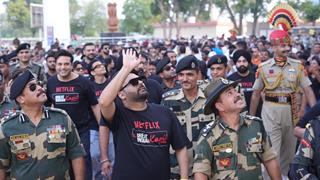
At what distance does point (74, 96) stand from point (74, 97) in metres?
0.01

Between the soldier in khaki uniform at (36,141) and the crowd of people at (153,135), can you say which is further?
the soldier in khaki uniform at (36,141)

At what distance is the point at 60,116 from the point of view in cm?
447

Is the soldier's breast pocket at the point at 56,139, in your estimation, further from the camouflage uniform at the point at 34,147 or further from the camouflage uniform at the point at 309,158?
the camouflage uniform at the point at 309,158

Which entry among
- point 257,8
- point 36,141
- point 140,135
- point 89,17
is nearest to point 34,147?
point 36,141

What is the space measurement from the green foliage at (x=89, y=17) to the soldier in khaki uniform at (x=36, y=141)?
86535 millimetres

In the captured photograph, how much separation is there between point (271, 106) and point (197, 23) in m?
56.9

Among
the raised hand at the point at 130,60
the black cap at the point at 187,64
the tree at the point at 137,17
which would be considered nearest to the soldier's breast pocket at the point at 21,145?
the raised hand at the point at 130,60

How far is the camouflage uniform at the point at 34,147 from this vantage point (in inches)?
169

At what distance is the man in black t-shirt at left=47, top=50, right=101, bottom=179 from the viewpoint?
6.61 m

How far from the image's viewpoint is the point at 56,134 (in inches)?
171

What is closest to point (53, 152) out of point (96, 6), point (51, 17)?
point (51, 17)

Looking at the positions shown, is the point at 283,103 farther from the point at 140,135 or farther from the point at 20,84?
the point at 20,84

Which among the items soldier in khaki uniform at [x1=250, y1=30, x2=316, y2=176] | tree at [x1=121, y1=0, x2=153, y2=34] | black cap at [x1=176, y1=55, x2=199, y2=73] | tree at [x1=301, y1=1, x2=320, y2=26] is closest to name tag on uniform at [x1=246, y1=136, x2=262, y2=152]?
black cap at [x1=176, y1=55, x2=199, y2=73]

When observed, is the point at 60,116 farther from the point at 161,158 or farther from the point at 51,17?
the point at 51,17
